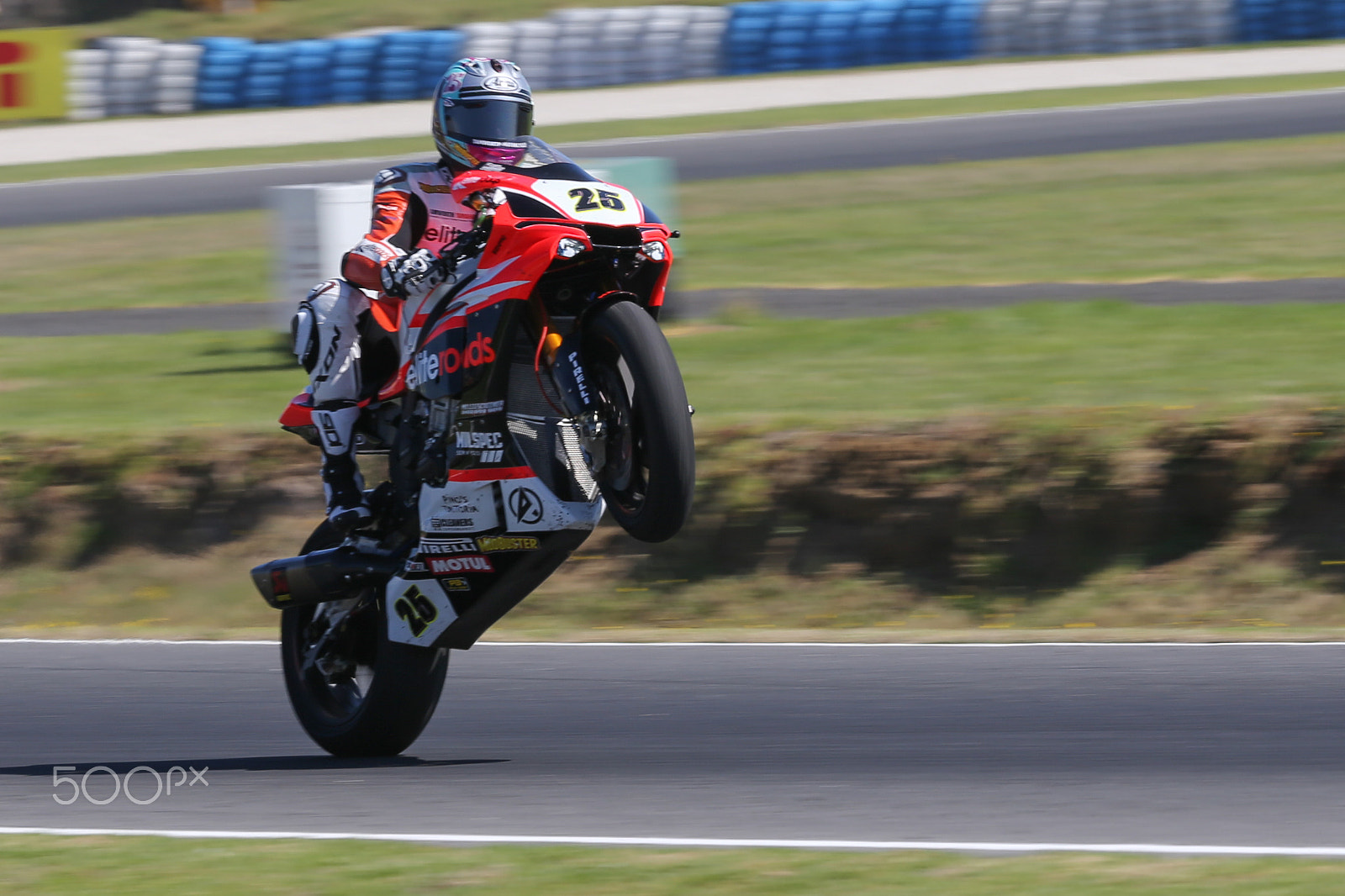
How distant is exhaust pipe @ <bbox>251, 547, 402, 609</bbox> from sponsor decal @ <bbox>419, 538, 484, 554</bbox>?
275 millimetres

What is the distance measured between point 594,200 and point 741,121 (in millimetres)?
21708

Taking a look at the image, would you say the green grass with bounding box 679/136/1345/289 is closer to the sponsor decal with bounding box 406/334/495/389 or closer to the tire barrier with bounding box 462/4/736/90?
the tire barrier with bounding box 462/4/736/90

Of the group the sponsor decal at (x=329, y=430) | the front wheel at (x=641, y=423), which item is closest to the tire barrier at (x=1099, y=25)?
the sponsor decal at (x=329, y=430)

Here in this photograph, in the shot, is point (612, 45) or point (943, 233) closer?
point (943, 233)

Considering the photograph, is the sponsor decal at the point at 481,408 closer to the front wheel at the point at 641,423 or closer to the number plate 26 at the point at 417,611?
the front wheel at the point at 641,423

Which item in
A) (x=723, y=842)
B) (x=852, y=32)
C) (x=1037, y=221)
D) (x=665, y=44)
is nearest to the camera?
(x=723, y=842)

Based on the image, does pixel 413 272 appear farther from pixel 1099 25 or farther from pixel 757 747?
pixel 1099 25

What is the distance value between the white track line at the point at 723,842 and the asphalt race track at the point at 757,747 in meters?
0.07

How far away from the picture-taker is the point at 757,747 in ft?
21.8

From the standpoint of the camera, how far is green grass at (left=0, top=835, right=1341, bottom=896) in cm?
478

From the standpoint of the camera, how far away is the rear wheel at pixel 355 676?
6.56 meters

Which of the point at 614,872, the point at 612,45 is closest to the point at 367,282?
the point at 614,872

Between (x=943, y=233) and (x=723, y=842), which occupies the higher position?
(x=943, y=233)

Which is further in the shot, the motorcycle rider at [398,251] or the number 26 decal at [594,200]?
the motorcycle rider at [398,251]
